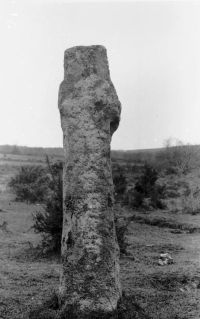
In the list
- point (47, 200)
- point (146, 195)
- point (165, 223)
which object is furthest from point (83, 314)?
point (146, 195)

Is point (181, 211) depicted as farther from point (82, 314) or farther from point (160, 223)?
point (82, 314)

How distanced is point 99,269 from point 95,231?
375 millimetres

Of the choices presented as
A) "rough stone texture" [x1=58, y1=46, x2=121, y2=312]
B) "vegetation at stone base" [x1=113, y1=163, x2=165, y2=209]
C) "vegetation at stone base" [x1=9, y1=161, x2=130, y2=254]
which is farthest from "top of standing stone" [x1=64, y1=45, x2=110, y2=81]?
"vegetation at stone base" [x1=113, y1=163, x2=165, y2=209]

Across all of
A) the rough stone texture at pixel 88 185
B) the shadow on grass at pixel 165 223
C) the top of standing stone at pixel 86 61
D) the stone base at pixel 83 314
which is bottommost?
the shadow on grass at pixel 165 223

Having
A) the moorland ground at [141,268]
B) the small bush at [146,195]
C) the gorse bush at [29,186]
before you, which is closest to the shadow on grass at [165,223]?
the moorland ground at [141,268]

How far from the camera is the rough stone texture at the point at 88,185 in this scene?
4684mm

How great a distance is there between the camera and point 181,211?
54.6ft

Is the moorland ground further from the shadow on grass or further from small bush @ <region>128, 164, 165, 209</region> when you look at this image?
small bush @ <region>128, 164, 165, 209</region>

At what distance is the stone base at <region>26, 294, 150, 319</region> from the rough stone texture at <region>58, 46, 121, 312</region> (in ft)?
0.20

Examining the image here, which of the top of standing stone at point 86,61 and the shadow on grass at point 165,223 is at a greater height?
the top of standing stone at point 86,61

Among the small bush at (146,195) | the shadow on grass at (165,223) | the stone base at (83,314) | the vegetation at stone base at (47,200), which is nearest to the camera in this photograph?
the stone base at (83,314)

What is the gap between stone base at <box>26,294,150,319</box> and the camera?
461 cm

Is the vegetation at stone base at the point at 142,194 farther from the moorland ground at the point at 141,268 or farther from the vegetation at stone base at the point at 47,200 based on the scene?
the moorland ground at the point at 141,268

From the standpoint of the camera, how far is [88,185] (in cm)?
481
